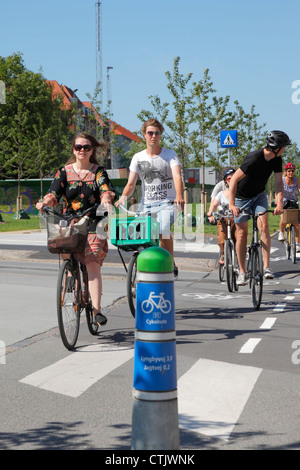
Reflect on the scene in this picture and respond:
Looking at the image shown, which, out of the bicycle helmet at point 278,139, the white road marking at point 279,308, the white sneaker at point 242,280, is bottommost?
the white road marking at point 279,308

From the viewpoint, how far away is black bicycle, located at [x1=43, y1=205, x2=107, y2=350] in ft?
17.9

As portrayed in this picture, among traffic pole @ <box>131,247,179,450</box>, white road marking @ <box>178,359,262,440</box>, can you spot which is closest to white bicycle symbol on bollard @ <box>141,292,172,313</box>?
traffic pole @ <box>131,247,179,450</box>

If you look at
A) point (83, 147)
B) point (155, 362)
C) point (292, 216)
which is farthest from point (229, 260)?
point (155, 362)

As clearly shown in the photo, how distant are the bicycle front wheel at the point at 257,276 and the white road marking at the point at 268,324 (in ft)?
1.95

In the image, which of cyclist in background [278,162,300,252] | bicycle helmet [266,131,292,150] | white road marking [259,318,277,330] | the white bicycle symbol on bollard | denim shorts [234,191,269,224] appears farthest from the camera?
cyclist in background [278,162,300,252]

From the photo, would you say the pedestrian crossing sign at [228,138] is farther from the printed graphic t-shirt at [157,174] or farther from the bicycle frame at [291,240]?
the printed graphic t-shirt at [157,174]

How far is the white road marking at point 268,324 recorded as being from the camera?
686 centimetres

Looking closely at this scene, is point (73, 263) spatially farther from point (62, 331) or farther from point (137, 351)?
point (137, 351)

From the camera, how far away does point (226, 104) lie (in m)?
29.4

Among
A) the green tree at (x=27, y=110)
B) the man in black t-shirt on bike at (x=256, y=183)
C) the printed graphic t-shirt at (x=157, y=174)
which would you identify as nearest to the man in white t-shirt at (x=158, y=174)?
the printed graphic t-shirt at (x=157, y=174)

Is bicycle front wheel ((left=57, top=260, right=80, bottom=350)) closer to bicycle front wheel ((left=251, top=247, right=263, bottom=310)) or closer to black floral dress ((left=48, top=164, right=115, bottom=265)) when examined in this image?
black floral dress ((left=48, top=164, right=115, bottom=265))

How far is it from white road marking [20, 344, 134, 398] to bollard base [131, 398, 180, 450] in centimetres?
141

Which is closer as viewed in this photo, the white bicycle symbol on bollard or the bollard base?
the bollard base

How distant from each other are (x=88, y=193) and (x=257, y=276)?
262 cm
